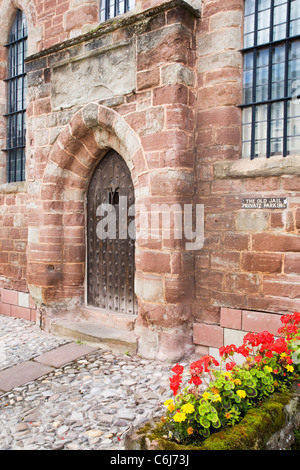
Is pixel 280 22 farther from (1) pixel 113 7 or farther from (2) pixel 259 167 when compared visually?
(1) pixel 113 7

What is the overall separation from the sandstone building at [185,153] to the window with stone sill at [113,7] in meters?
0.02

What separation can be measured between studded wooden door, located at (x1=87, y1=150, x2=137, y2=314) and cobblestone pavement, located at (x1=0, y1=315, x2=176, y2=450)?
872 millimetres

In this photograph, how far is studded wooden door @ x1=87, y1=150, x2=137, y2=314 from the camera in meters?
5.16

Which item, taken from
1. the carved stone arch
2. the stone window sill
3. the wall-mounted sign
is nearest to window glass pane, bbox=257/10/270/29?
the stone window sill

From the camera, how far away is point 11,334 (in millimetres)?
5609

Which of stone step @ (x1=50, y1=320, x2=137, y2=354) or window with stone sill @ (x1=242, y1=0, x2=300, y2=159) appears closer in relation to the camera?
window with stone sill @ (x1=242, y1=0, x2=300, y2=159)

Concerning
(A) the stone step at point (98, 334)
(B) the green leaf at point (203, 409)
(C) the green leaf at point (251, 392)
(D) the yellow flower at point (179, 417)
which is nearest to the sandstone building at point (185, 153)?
(A) the stone step at point (98, 334)

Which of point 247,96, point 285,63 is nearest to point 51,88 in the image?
point 247,96

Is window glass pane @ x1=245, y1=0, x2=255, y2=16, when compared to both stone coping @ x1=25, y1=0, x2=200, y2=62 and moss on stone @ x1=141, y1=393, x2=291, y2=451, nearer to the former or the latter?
stone coping @ x1=25, y1=0, x2=200, y2=62

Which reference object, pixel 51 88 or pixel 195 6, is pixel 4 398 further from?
pixel 195 6

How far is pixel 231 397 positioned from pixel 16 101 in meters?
6.40

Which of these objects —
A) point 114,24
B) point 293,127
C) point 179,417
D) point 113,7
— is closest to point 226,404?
point 179,417

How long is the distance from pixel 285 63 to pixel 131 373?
349 centimetres

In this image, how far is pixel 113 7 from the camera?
538cm
